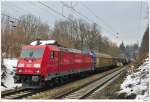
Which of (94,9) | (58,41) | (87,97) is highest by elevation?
(94,9)

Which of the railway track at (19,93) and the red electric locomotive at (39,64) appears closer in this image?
the railway track at (19,93)

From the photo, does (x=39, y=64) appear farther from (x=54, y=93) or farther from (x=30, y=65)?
(x=54, y=93)

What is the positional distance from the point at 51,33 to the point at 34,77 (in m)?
3.38

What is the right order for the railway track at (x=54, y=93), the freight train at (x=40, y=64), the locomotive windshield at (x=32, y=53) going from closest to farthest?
1. the railway track at (x=54, y=93)
2. the freight train at (x=40, y=64)
3. the locomotive windshield at (x=32, y=53)

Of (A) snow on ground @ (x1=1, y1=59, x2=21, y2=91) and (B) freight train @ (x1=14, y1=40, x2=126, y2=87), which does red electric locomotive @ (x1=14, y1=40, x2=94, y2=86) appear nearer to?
(B) freight train @ (x1=14, y1=40, x2=126, y2=87)

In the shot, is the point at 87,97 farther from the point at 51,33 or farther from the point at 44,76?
the point at 44,76

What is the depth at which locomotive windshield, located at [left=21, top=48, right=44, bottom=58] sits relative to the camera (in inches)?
601

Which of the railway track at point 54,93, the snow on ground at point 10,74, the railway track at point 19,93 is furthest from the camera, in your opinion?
the snow on ground at point 10,74

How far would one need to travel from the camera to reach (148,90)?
9.87 meters

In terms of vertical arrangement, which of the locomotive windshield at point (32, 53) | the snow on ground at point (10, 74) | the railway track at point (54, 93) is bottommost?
the railway track at point (54, 93)

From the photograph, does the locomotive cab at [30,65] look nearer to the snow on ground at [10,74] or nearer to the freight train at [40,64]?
the freight train at [40,64]

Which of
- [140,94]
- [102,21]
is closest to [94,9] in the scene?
[102,21]

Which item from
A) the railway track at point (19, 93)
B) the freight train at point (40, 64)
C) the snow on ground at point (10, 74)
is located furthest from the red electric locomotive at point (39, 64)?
the railway track at point (19, 93)

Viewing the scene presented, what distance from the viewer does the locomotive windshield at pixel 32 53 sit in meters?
15.3
